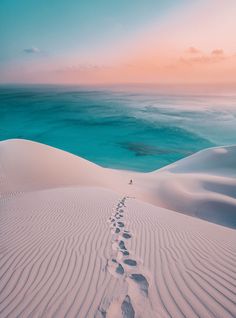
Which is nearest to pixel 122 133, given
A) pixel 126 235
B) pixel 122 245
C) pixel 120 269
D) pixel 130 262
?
pixel 126 235

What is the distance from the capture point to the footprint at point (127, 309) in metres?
2.81

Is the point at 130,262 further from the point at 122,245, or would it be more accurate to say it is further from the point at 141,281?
the point at 122,245

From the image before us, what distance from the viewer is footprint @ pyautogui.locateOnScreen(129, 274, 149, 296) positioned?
10.8 feet

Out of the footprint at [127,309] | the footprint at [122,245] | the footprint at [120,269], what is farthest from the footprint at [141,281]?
the footprint at [122,245]

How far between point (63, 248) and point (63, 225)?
59.8 inches

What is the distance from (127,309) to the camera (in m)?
2.91

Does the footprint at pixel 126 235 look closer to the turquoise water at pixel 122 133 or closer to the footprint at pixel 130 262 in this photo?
the footprint at pixel 130 262

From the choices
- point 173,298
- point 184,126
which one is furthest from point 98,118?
point 173,298

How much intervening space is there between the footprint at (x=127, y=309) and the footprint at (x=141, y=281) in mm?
289

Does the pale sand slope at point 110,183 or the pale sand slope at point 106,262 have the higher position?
the pale sand slope at point 106,262

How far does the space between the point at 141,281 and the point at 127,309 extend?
611 millimetres

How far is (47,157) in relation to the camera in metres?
15.0

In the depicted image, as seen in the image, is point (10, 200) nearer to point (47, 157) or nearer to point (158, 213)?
point (158, 213)

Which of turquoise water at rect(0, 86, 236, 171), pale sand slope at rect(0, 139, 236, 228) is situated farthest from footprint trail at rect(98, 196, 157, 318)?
turquoise water at rect(0, 86, 236, 171)
